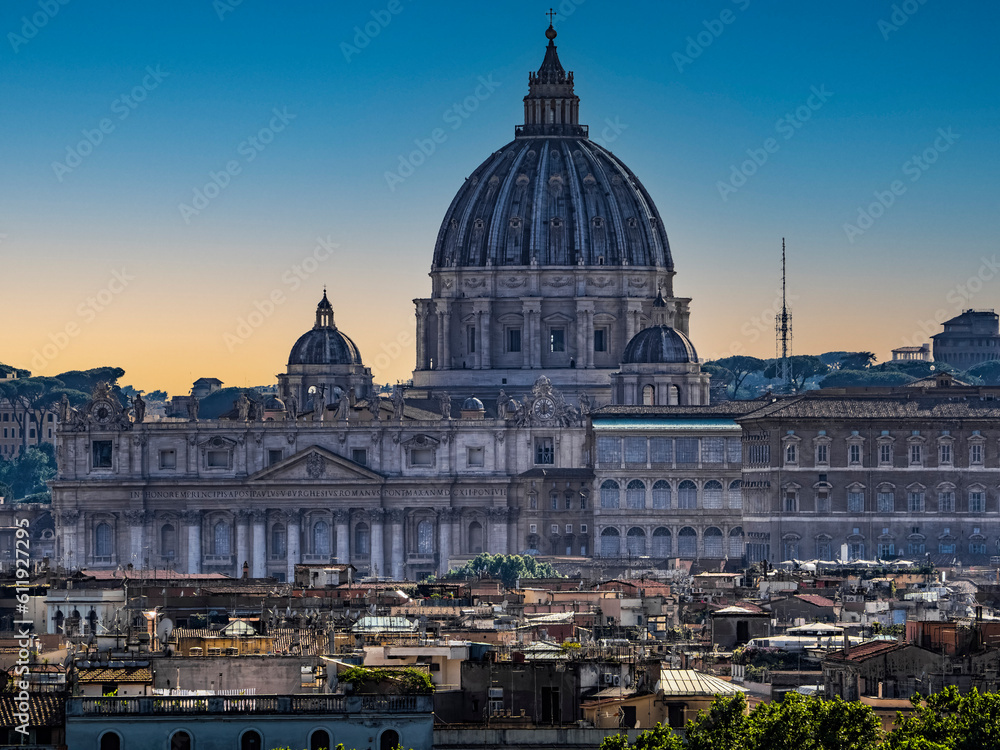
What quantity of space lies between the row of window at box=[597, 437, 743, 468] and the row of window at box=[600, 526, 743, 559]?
3.16m

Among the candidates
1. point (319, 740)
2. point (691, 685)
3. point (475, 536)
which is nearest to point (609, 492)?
point (475, 536)

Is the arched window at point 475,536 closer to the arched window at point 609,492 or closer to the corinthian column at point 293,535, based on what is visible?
the corinthian column at point 293,535

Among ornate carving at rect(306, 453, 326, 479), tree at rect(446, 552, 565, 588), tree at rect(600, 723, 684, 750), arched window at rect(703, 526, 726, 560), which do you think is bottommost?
tree at rect(600, 723, 684, 750)

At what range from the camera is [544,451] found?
17350cm

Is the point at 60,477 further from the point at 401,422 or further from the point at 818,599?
the point at 818,599

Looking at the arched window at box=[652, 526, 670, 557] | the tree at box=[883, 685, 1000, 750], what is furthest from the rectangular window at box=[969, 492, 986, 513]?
the tree at box=[883, 685, 1000, 750]

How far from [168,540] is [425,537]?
41.1 ft

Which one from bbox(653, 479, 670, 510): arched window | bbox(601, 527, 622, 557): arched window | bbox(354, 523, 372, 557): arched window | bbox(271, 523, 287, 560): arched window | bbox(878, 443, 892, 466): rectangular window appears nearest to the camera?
bbox(878, 443, 892, 466): rectangular window

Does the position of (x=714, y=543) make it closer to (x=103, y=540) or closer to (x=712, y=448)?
(x=712, y=448)

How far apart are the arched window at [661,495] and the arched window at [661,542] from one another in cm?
116

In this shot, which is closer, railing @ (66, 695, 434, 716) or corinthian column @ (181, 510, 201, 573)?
railing @ (66, 695, 434, 716)

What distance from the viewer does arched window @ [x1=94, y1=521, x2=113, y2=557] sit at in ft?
572

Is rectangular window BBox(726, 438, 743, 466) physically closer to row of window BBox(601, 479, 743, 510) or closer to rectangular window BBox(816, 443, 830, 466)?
row of window BBox(601, 479, 743, 510)

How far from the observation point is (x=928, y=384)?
169 m
